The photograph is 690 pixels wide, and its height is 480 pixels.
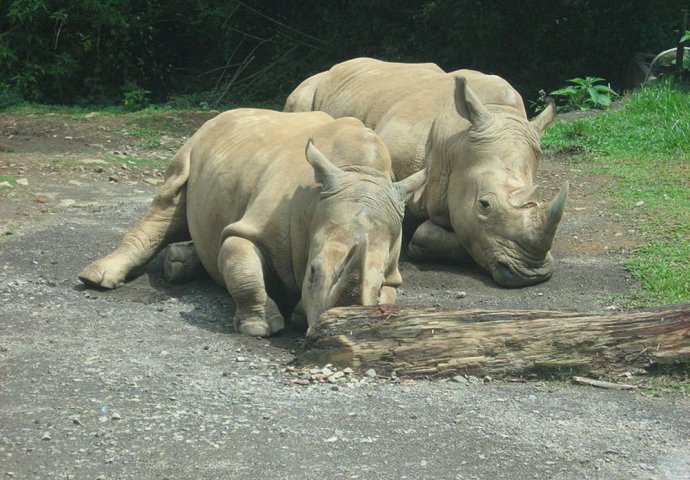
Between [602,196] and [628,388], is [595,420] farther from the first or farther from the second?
[602,196]

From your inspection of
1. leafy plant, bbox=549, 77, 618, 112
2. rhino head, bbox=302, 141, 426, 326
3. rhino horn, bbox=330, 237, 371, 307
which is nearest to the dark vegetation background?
leafy plant, bbox=549, 77, 618, 112

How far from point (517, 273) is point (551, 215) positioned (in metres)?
0.54

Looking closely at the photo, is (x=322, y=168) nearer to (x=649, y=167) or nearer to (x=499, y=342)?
(x=499, y=342)

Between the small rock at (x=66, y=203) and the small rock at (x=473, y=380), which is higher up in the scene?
the small rock at (x=473, y=380)

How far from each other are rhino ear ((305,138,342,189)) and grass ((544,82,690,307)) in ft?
7.35

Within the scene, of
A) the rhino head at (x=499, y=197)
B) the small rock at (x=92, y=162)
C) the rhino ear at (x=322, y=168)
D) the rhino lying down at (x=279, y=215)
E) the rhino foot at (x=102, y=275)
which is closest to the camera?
the rhino lying down at (x=279, y=215)

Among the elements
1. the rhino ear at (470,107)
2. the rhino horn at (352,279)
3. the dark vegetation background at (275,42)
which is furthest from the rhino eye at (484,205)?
the dark vegetation background at (275,42)

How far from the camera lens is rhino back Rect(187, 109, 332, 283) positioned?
7.63 meters

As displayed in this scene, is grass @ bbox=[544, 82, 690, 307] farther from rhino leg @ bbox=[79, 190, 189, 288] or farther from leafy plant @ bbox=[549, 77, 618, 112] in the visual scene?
rhino leg @ bbox=[79, 190, 189, 288]

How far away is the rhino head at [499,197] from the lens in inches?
334

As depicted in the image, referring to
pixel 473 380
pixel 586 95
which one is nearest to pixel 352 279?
pixel 473 380

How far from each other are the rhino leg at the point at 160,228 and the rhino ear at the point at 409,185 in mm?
2146

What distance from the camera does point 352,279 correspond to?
656cm

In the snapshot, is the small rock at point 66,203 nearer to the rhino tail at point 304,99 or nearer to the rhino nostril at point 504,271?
the rhino tail at point 304,99
